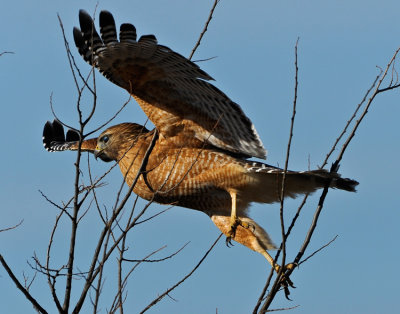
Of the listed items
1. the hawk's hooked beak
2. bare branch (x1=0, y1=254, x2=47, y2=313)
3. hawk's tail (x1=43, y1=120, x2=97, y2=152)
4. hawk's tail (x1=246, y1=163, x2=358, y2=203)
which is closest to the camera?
bare branch (x1=0, y1=254, x2=47, y2=313)

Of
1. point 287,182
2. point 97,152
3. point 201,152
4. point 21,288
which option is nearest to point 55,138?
point 97,152

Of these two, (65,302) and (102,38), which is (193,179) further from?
(65,302)

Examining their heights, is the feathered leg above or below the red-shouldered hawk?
below

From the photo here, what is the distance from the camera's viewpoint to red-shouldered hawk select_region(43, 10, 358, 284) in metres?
5.37

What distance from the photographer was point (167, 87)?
219 inches

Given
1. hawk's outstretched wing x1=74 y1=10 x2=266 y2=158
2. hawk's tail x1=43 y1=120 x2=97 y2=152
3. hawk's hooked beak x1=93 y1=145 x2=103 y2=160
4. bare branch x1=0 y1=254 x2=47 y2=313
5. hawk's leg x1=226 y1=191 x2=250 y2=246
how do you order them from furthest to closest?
hawk's tail x1=43 y1=120 x2=97 y2=152, hawk's hooked beak x1=93 y1=145 x2=103 y2=160, hawk's leg x1=226 y1=191 x2=250 y2=246, hawk's outstretched wing x1=74 y1=10 x2=266 y2=158, bare branch x1=0 y1=254 x2=47 y2=313

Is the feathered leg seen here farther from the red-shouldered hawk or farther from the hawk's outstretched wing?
the hawk's outstretched wing

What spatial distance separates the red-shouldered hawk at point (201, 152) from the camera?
5.37m

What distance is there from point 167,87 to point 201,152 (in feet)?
2.18

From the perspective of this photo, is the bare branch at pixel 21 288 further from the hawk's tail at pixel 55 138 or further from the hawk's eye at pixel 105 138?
the hawk's tail at pixel 55 138

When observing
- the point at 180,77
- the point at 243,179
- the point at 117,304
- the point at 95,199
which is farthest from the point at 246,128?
the point at 117,304

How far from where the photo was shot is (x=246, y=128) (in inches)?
228

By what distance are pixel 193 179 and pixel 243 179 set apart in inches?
17.9

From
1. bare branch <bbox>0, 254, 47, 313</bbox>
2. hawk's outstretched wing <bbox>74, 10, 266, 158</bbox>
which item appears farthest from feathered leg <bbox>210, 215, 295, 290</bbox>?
bare branch <bbox>0, 254, 47, 313</bbox>
